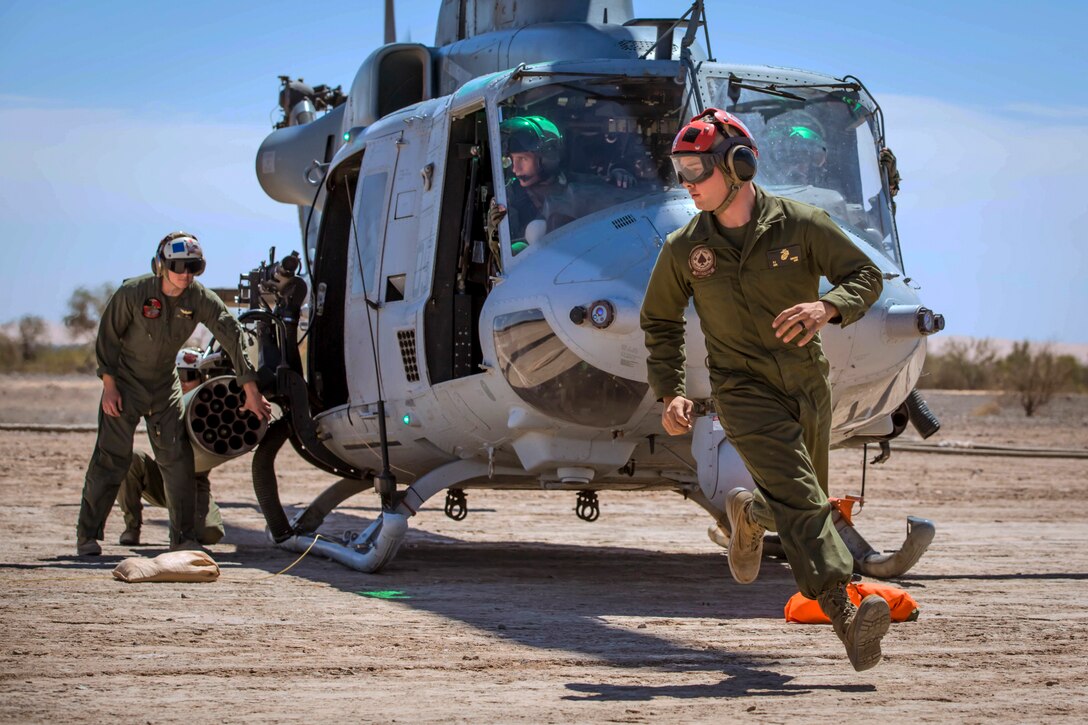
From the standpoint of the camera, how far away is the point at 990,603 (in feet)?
27.7

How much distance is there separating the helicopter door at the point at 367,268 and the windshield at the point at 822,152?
2390mm

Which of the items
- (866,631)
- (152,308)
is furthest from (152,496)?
(866,631)

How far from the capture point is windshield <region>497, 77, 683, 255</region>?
28.8ft

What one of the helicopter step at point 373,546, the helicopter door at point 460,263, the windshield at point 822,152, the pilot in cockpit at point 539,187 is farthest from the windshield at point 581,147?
the helicopter step at point 373,546

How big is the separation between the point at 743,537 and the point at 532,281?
7.68 feet

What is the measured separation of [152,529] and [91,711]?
7.68 meters

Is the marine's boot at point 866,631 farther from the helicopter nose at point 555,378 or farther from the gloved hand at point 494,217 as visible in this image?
the gloved hand at point 494,217

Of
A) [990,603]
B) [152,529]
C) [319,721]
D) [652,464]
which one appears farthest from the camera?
[152,529]

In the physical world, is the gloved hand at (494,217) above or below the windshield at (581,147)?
below

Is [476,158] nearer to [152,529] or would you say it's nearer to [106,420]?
[106,420]

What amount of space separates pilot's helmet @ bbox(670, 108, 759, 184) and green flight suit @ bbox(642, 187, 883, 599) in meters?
0.17

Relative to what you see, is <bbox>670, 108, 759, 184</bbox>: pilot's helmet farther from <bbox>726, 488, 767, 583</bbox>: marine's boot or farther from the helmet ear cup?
<bbox>726, 488, 767, 583</bbox>: marine's boot

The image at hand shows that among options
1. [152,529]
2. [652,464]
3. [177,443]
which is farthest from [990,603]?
[152,529]

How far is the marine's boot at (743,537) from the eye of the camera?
6.53 metres
